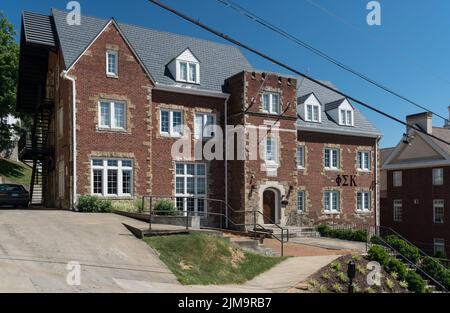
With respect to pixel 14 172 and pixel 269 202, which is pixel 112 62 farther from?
pixel 14 172

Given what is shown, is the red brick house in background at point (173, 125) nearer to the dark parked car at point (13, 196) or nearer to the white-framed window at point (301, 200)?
the white-framed window at point (301, 200)

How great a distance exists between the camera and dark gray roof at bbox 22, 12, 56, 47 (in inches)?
979

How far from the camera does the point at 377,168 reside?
3550cm

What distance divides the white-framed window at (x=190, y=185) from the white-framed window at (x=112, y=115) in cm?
432

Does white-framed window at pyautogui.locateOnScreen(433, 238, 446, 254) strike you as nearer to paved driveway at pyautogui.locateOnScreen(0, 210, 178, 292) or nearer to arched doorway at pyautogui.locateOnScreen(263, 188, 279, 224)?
arched doorway at pyautogui.locateOnScreen(263, 188, 279, 224)

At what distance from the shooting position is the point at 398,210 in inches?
1688

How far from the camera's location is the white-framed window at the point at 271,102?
2773 cm

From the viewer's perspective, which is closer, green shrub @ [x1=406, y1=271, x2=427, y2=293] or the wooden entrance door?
green shrub @ [x1=406, y1=271, x2=427, y2=293]

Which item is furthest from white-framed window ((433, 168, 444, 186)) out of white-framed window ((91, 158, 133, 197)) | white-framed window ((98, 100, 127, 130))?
white-framed window ((98, 100, 127, 130))

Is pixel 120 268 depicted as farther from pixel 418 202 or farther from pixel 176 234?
pixel 418 202

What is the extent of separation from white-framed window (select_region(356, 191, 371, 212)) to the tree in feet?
112

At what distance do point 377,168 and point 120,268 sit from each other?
28.0 m

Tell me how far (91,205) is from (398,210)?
103 feet

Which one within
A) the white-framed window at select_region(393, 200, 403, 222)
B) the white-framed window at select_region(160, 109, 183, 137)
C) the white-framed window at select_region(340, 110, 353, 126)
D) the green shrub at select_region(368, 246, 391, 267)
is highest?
the white-framed window at select_region(340, 110, 353, 126)
